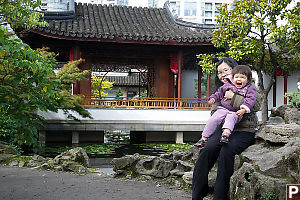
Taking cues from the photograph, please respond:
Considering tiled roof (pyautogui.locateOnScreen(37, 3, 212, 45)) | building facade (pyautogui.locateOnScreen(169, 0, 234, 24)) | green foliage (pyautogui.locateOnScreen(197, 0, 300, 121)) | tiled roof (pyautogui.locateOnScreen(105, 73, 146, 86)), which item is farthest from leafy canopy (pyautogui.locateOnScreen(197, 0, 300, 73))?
building facade (pyautogui.locateOnScreen(169, 0, 234, 24))

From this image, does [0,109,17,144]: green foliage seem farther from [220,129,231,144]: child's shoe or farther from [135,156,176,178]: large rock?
[220,129,231,144]: child's shoe

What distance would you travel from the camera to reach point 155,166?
218 inches

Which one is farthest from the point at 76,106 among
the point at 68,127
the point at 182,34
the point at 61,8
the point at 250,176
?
the point at 250,176

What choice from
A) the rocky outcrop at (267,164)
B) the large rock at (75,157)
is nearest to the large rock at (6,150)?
the large rock at (75,157)

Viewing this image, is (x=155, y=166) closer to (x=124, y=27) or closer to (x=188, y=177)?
(x=188, y=177)

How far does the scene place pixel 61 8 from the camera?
14992mm

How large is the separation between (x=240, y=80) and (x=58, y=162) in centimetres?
416

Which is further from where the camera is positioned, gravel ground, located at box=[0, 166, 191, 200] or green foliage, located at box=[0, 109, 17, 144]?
green foliage, located at box=[0, 109, 17, 144]

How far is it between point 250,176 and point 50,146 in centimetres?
932

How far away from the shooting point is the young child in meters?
3.58

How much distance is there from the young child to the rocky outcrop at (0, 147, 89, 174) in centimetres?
315

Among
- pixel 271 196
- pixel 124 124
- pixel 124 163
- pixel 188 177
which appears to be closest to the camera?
pixel 271 196

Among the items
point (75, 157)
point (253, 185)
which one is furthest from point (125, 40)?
point (253, 185)

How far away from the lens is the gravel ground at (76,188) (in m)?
4.33
